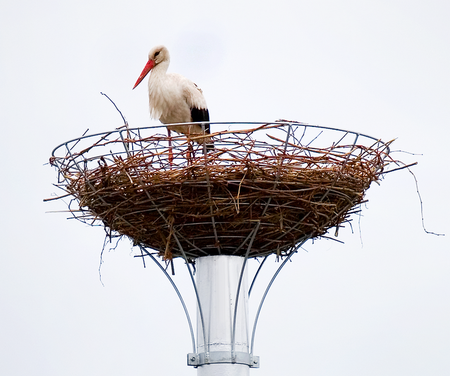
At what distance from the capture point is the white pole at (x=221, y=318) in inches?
255

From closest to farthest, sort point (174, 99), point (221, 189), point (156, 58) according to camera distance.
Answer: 1. point (221, 189)
2. point (174, 99)
3. point (156, 58)

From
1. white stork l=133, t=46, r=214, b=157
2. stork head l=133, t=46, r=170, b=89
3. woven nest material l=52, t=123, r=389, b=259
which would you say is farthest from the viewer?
stork head l=133, t=46, r=170, b=89

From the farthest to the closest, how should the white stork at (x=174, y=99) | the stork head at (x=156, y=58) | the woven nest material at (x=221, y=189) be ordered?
the stork head at (x=156, y=58) < the white stork at (x=174, y=99) < the woven nest material at (x=221, y=189)

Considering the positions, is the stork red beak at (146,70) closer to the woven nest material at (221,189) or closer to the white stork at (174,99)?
the white stork at (174,99)

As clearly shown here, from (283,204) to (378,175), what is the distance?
72cm

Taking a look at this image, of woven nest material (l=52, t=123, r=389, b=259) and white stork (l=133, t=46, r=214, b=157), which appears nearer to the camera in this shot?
woven nest material (l=52, t=123, r=389, b=259)

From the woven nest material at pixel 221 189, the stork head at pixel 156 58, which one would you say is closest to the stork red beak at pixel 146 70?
the stork head at pixel 156 58

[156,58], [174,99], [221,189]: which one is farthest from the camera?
[156,58]

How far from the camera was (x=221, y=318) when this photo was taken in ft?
21.6

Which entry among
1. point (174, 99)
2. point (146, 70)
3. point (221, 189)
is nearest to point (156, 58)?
point (146, 70)

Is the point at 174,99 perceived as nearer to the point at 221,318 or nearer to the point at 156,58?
the point at 156,58

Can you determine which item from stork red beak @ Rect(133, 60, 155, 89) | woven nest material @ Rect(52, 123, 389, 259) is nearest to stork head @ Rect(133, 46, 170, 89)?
stork red beak @ Rect(133, 60, 155, 89)

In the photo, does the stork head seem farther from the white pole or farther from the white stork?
the white pole

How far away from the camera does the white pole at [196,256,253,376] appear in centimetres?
647
